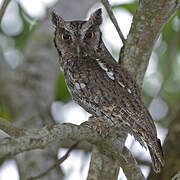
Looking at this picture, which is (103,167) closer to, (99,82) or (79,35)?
(99,82)

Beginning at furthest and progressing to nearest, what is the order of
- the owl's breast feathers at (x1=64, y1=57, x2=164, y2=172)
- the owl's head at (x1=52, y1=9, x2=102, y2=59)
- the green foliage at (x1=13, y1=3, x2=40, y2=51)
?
the green foliage at (x1=13, y1=3, x2=40, y2=51)
the owl's head at (x1=52, y1=9, x2=102, y2=59)
the owl's breast feathers at (x1=64, y1=57, x2=164, y2=172)

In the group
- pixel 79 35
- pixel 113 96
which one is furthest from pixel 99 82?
pixel 79 35

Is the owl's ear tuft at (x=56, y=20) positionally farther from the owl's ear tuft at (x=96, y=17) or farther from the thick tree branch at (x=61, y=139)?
the thick tree branch at (x=61, y=139)

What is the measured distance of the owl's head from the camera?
364 centimetres

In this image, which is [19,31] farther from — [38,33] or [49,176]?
[49,176]

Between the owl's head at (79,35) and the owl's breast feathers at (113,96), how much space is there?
0.58ft

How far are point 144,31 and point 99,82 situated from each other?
21.9 inches

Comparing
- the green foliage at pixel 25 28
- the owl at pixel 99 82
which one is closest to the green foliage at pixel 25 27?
the green foliage at pixel 25 28

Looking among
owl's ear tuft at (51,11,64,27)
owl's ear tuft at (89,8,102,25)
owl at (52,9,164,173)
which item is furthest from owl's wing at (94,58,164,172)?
owl's ear tuft at (51,11,64,27)

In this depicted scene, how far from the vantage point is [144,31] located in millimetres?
3111

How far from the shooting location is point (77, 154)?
4902 mm

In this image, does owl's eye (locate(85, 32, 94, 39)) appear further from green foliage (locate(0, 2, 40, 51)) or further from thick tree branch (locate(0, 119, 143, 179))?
green foliage (locate(0, 2, 40, 51))

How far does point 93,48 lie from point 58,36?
0.35 m

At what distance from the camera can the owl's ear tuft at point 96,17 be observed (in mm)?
3672
